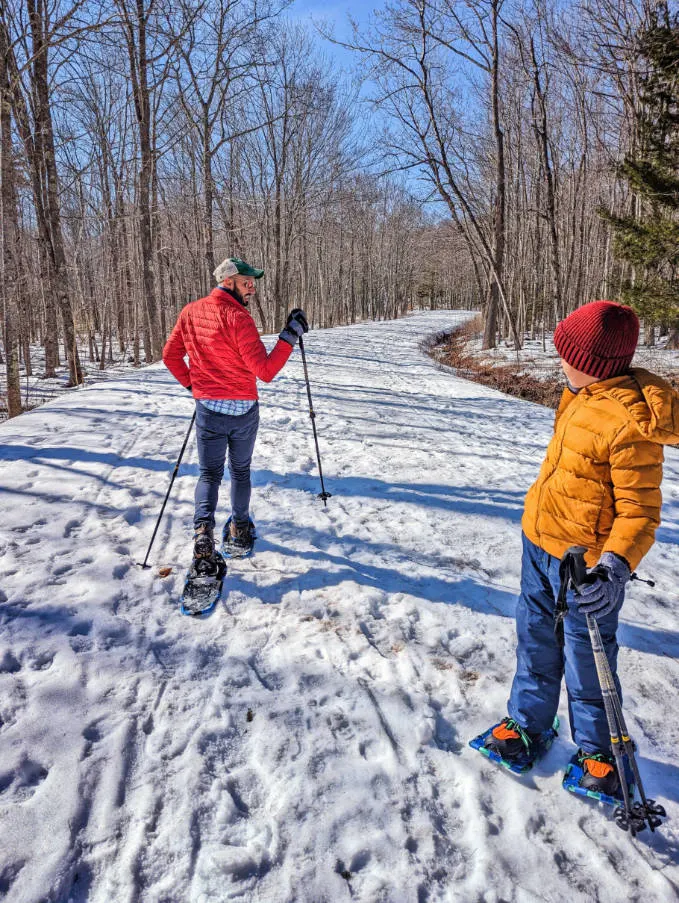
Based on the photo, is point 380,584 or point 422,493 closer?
point 380,584

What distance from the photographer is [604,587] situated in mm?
1797

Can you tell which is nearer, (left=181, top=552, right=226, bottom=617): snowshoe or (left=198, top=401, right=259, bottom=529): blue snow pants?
(left=181, top=552, right=226, bottom=617): snowshoe

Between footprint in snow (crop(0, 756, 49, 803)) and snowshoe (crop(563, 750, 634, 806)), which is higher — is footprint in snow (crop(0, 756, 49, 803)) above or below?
above

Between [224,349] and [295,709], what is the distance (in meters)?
2.39

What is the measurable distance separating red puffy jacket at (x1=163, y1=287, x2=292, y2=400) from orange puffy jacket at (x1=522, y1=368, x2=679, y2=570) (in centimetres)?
193

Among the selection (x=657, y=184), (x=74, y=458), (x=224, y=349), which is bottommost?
(x=74, y=458)

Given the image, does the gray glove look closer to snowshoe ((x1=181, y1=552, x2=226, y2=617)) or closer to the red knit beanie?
the red knit beanie

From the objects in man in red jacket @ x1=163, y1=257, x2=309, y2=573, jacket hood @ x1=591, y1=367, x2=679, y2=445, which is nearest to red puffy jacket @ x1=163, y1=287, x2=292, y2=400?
man in red jacket @ x1=163, y1=257, x2=309, y2=573

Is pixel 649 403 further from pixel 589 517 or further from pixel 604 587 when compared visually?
pixel 604 587

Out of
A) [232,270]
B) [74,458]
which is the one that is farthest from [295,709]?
[74,458]

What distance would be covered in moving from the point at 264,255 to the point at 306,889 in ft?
115

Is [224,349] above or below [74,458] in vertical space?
above

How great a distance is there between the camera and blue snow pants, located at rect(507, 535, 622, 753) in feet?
6.96

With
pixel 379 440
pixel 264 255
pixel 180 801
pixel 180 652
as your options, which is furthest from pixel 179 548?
pixel 264 255
